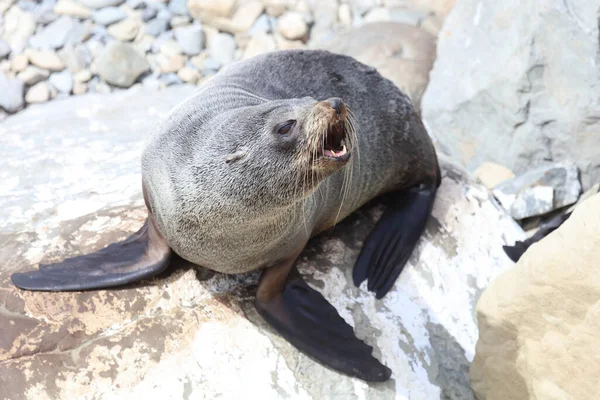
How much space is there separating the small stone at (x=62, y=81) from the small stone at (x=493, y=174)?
17.0 feet

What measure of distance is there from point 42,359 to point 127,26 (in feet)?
21.8

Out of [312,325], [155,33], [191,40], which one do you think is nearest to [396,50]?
[191,40]

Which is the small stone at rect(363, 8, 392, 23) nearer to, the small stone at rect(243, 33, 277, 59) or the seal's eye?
the small stone at rect(243, 33, 277, 59)

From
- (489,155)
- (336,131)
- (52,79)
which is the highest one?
(336,131)

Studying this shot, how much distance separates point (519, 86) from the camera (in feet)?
21.1

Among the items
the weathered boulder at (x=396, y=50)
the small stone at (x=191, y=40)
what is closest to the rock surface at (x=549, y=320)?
the weathered boulder at (x=396, y=50)

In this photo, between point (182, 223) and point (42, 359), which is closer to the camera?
point (42, 359)

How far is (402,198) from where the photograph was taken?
5.43 metres

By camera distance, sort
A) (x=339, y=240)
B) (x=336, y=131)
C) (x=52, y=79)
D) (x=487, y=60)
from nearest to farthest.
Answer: (x=336, y=131) → (x=339, y=240) → (x=487, y=60) → (x=52, y=79)

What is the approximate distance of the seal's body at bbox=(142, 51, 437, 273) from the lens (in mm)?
3547

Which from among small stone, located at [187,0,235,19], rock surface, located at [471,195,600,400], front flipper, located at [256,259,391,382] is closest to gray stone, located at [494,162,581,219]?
rock surface, located at [471,195,600,400]

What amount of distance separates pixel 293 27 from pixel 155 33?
6.16 ft

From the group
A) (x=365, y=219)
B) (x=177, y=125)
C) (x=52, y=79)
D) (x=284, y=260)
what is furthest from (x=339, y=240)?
(x=52, y=79)

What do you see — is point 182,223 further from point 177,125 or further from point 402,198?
point 402,198
